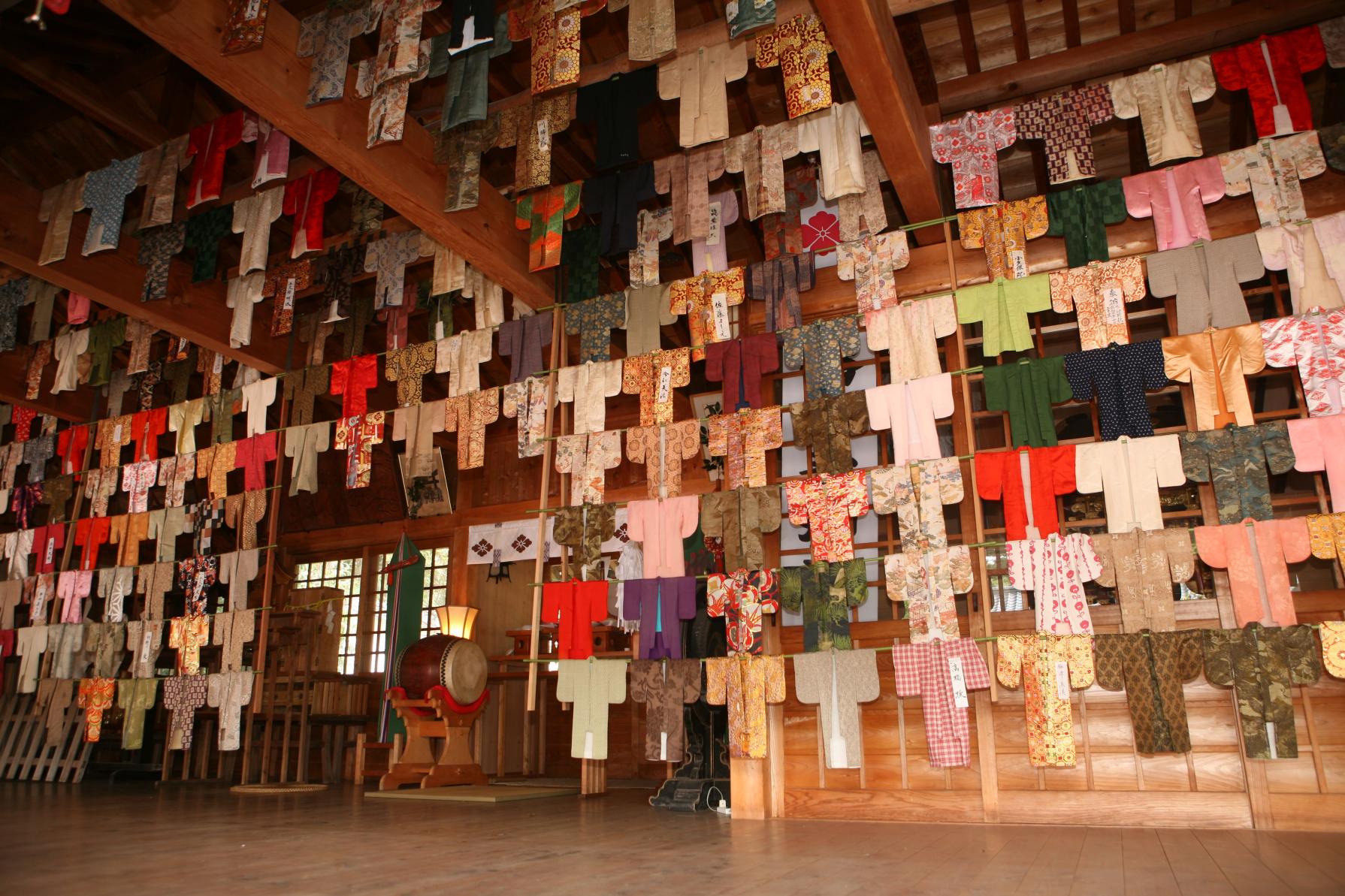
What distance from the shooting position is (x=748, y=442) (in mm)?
6008

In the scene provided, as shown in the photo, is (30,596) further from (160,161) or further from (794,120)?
(794,120)

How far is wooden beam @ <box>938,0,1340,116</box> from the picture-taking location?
18.0 ft

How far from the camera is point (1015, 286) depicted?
220 inches

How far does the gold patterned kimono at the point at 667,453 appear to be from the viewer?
6207 millimetres

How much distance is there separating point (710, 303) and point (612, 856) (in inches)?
146

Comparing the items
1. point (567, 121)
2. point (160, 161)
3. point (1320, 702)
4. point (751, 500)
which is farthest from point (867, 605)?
point (160, 161)

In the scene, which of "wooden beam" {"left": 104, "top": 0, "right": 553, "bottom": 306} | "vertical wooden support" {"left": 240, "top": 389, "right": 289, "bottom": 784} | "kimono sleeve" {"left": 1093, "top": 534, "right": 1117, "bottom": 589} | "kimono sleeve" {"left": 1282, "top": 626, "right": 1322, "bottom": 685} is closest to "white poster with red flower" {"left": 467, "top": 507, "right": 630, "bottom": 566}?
"vertical wooden support" {"left": 240, "top": 389, "right": 289, "bottom": 784}

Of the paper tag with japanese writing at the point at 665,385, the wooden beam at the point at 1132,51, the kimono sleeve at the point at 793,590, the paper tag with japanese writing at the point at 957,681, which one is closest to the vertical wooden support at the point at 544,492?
the paper tag with japanese writing at the point at 665,385

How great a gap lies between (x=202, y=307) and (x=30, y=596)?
3.87 m

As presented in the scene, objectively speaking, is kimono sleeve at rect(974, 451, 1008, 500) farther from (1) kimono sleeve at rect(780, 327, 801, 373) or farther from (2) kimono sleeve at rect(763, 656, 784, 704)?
(2) kimono sleeve at rect(763, 656, 784, 704)

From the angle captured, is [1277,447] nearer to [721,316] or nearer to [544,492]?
[721,316]

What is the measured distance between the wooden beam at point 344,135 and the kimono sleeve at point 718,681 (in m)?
3.16

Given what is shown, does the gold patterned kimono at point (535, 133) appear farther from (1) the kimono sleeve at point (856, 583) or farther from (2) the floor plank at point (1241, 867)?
(2) the floor plank at point (1241, 867)

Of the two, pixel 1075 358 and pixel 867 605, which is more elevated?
pixel 1075 358
